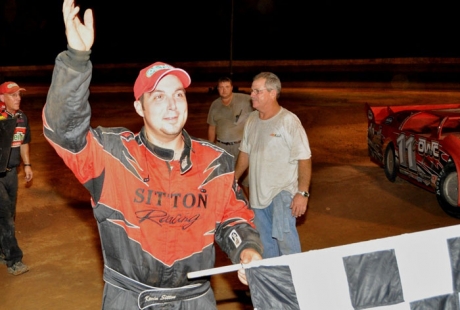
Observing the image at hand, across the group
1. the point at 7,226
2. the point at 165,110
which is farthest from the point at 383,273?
the point at 7,226

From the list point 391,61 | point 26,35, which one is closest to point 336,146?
point 391,61

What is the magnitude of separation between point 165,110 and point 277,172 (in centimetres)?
282

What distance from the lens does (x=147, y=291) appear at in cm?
315

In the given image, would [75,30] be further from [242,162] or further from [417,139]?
[417,139]

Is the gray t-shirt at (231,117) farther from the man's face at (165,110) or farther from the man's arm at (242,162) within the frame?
the man's face at (165,110)

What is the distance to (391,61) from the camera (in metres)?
47.7

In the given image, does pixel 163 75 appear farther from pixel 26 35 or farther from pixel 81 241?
pixel 26 35

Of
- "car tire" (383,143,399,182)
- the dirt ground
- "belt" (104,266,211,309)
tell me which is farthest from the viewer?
"car tire" (383,143,399,182)

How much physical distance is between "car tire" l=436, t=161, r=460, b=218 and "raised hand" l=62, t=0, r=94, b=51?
748 cm

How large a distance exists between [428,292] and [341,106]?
64.8 ft

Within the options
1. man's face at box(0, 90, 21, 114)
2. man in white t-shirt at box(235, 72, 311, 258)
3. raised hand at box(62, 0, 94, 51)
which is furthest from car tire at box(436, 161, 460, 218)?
raised hand at box(62, 0, 94, 51)

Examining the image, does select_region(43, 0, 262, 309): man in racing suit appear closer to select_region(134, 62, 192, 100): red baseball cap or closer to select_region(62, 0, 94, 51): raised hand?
select_region(134, 62, 192, 100): red baseball cap

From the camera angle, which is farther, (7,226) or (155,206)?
(7,226)

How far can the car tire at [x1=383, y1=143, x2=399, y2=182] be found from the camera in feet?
36.6
